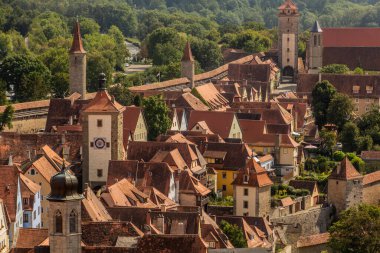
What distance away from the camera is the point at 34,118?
79.5 m

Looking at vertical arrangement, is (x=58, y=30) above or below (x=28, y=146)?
above

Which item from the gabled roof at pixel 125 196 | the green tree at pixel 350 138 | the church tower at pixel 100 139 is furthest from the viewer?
the green tree at pixel 350 138

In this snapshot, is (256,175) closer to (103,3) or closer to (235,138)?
(235,138)

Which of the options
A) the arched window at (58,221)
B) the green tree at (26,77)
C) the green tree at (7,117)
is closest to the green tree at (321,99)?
the green tree at (26,77)

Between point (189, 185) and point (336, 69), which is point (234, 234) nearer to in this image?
point (189, 185)

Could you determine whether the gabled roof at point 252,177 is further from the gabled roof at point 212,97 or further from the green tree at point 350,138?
the gabled roof at point 212,97

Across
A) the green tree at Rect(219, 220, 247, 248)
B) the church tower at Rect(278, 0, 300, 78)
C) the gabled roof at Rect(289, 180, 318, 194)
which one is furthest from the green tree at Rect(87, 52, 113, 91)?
the green tree at Rect(219, 220, 247, 248)

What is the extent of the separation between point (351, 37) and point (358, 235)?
2704 inches

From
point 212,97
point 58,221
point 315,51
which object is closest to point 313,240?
point 58,221

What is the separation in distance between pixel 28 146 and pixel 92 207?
59.1 ft

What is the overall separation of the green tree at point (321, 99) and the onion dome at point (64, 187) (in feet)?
167

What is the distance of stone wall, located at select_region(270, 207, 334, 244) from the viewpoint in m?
58.8

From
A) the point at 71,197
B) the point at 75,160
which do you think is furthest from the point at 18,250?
the point at 75,160

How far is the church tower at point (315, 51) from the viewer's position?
110188mm
